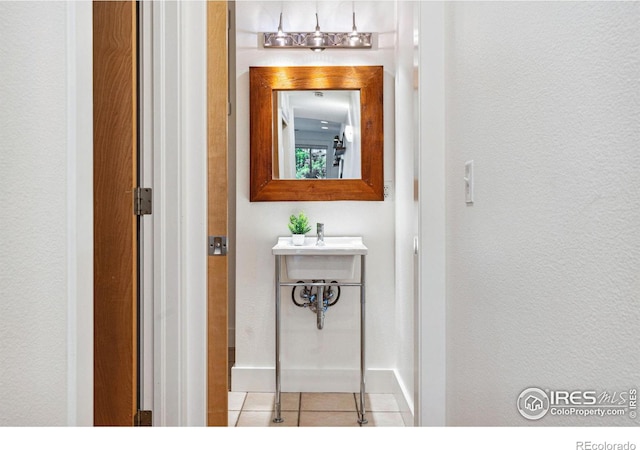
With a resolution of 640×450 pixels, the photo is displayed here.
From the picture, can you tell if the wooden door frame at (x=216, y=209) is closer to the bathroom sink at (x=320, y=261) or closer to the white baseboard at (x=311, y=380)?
the bathroom sink at (x=320, y=261)

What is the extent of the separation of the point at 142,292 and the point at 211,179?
44 centimetres

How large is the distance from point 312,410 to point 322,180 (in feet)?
3.97

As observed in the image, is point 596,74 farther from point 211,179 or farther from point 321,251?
point 321,251

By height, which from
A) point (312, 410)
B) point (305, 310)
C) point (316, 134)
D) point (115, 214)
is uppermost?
point (316, 134)

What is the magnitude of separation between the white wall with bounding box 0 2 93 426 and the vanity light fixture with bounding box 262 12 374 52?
1998mm

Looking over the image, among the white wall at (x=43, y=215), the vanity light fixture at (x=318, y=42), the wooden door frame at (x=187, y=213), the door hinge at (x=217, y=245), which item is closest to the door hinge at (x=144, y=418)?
the wooden door frame at (x=187, y=213)

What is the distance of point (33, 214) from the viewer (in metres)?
0.86

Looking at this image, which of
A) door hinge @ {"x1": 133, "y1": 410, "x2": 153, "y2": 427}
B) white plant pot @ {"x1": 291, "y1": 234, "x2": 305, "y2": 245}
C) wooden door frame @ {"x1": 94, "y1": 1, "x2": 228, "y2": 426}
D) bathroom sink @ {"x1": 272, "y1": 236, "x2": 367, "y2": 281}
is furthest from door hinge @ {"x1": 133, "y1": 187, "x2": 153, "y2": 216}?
white plant pot @ {"x1": 291, "y1": 234, "x2": 305, "y2": 245}

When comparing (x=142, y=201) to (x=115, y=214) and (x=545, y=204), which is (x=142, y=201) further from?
(x=545, y=204)

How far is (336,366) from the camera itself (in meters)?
2.90

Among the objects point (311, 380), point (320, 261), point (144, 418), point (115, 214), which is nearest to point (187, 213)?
point (115, 214)

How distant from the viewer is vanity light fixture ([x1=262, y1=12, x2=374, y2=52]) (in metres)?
2.85

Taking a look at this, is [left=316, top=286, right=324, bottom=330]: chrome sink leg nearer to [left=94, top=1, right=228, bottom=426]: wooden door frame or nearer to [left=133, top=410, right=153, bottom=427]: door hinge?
[left=94, top=1, right=228, bottom=426]: wooden door frame
